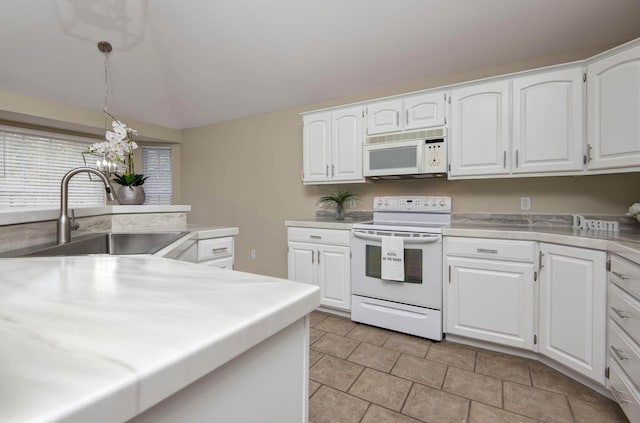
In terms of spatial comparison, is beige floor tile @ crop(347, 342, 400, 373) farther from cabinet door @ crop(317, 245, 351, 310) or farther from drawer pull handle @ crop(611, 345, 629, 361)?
drawer pull handle @ crop(611, 345, 629, 361)

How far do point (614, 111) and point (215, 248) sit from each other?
272 centimetres

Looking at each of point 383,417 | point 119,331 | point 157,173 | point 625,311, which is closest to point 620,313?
point 625,311

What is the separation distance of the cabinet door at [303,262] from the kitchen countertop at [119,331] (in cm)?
236

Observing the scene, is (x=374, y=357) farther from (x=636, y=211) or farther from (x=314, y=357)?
(x=636, y=211)

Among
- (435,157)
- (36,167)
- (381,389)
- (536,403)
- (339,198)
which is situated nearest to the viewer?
(536,403)

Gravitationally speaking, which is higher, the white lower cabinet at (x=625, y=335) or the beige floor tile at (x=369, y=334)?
the white lower cabinet at (x=625, y=335)

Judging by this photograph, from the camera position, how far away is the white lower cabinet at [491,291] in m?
2.13

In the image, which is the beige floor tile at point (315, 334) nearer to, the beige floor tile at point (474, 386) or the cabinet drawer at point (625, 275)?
the beige floor tile at point (474, 386)

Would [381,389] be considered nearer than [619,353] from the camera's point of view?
No

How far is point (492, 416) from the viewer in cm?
163

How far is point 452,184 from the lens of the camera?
2.95 meters

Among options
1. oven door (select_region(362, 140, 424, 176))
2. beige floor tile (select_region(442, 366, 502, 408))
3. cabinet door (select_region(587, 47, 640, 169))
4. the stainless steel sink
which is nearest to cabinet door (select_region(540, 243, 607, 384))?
beige floor tile (select_region(442, 366, 502, 408))

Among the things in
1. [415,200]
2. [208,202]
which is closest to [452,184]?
[415,200]

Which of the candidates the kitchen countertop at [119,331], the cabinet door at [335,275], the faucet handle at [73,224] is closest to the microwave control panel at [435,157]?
the cabinet door at [335,275]
